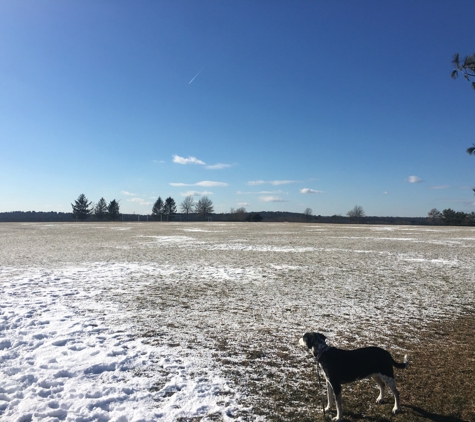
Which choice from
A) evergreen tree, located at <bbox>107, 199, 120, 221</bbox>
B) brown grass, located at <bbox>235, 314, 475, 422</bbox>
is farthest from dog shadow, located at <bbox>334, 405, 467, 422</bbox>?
evergreen tree, located at <bbox>107, 199, 120, 221</bbox>

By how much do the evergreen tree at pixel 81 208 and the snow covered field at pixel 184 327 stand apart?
12750 cm

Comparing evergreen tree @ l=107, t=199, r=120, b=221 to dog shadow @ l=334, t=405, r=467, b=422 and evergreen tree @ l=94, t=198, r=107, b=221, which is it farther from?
dog shadow @ l=334, t=405, r=467, b=422

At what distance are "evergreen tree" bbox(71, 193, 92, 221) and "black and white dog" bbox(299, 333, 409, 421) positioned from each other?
143255 mm

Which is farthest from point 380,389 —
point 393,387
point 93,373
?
point 93,373

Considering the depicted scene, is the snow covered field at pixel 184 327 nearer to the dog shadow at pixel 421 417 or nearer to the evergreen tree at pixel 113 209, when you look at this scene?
the dog shadow at pixel 421 417

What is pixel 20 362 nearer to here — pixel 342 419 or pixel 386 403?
pixel 342 419

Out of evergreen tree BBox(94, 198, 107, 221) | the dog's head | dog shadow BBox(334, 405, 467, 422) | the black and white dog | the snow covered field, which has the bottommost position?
dog shadow BBox(334, 405, 467, 422)

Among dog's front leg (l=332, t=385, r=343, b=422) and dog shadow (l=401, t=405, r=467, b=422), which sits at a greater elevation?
dog's front leg (l=332, t=385, r=343, b=422)

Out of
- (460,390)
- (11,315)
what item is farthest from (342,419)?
(11,315)

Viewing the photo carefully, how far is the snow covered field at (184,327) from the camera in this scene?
461cm

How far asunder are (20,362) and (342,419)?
225 inches

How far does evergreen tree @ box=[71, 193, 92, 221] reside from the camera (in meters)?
130

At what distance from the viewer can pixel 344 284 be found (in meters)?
12.2

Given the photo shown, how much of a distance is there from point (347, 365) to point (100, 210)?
146078mm
